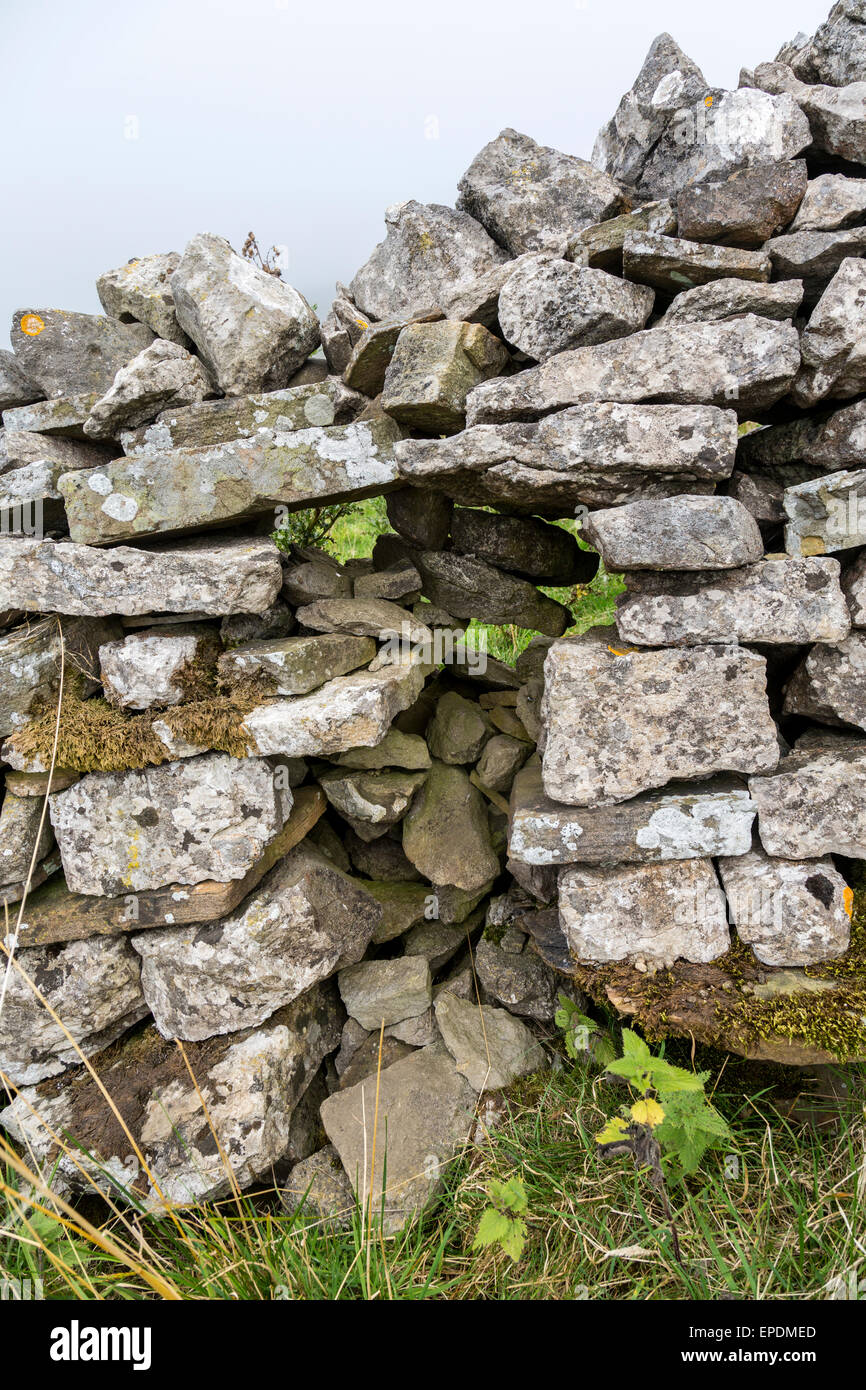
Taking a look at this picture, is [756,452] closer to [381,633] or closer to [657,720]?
[657,720]

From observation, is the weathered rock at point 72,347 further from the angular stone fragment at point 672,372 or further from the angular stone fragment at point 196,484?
the angular stone fragment at point 672,372

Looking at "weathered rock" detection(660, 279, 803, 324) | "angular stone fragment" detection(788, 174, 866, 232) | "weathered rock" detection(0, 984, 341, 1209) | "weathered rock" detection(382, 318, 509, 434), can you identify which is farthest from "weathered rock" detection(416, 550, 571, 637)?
"weathered rock" detection(0, 984, 341, 1209)

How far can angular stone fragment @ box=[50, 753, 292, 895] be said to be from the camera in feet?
10.7

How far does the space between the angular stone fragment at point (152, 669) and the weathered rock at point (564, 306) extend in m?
2.00

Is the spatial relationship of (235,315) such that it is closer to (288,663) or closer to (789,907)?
(288,663)

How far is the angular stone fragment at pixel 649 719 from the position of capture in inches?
113

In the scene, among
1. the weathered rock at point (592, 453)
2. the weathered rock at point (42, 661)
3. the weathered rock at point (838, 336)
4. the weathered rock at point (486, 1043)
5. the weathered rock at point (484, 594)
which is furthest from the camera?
the weathered rock at point (484, 594)

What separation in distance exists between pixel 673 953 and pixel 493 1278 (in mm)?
1424

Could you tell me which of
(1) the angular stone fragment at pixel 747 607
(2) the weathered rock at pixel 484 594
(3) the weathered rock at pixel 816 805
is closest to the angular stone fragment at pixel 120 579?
(2) the weathered rock at pixel 484 594

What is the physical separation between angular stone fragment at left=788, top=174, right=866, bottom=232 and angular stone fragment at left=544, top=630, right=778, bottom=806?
5.71ft

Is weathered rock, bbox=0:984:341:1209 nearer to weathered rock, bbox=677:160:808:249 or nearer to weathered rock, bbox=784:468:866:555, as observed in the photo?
weathered rock, bbox=784:468:866:555

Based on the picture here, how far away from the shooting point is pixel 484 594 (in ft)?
12.6

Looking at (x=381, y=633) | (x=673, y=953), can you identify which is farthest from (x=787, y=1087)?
(x=381, y=633)

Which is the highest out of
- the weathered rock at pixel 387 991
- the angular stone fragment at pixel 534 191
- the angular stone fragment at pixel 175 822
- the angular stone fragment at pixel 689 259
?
the angular stone fragment at pixel 534 191
